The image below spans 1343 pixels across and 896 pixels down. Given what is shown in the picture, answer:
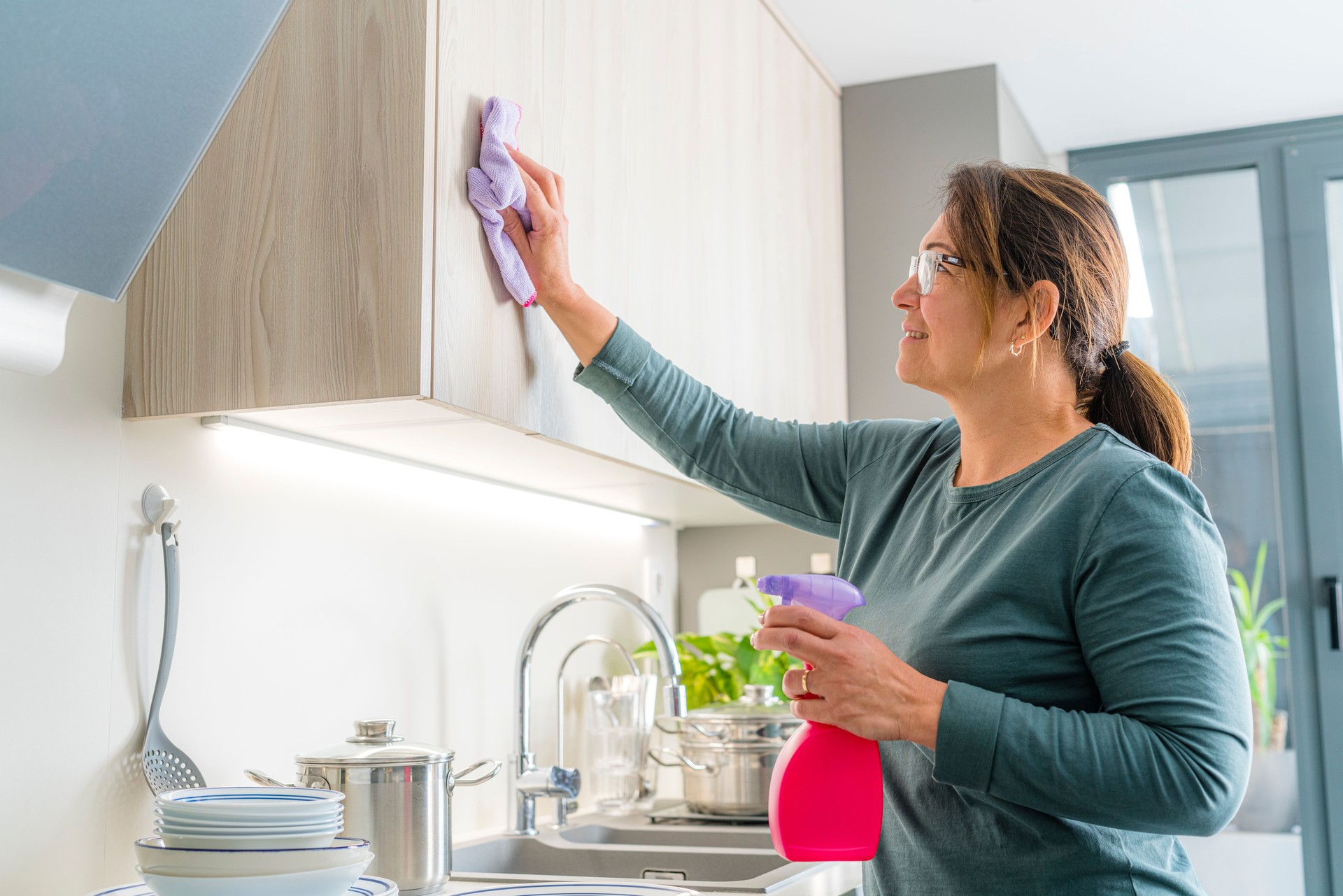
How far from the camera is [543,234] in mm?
1262

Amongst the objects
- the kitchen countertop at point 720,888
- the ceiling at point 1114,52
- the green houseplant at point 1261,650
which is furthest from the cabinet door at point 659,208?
the green houseplant at point 1261,650

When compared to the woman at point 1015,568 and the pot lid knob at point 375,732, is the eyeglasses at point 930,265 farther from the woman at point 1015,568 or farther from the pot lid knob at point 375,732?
the pot lid knob at point 375,732

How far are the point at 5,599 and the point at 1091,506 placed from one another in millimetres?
960

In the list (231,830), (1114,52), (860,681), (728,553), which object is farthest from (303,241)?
(1114,52)

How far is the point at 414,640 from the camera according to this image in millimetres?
1646

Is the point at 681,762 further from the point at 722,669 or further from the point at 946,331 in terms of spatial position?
the point at 946,331

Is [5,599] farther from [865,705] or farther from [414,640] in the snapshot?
[865,705]

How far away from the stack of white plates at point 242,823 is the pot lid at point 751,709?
37.9 inches

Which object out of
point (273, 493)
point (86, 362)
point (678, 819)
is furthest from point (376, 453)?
point (678, 819)

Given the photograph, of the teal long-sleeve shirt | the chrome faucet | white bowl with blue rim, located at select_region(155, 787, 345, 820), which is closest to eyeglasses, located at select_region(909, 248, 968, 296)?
the teal long-sleeve shirt

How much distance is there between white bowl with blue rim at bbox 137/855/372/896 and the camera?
0.86 metres

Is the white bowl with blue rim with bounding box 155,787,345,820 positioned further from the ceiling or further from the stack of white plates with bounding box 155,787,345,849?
the ceiling

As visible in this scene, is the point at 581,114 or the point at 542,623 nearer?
the point at 581,114

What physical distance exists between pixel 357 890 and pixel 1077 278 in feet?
2.81
